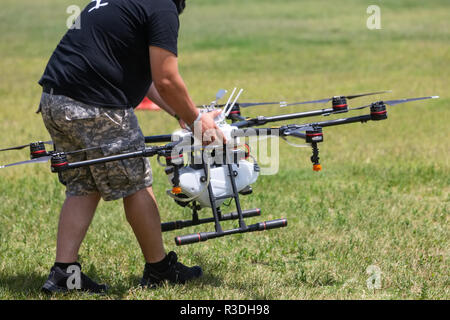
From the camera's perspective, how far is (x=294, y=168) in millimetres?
8469

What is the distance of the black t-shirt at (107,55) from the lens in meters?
4.21

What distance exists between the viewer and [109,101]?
432 cm

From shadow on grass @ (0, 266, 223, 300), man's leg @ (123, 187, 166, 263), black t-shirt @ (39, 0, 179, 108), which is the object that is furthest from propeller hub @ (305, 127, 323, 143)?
shadow on grass @ (0, 266, 223, 300)

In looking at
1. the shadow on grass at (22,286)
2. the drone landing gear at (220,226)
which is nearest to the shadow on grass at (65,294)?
the shadow on grass at (22,286)

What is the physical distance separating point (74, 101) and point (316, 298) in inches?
77.9

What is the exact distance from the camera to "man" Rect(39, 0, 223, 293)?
4.14 meters

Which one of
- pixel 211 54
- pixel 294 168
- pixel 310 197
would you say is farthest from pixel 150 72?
pixel 211 54

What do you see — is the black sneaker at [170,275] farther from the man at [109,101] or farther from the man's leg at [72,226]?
the man's leg at [72,226]

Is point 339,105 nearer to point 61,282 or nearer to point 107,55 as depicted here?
point 107,55

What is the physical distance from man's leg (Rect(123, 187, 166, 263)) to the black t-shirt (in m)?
0.62

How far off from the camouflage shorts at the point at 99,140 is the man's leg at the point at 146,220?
71mm

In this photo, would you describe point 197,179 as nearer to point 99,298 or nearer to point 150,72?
point 150,72

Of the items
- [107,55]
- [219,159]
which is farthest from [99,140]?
[219,159]

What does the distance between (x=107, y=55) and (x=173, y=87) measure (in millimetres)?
500
